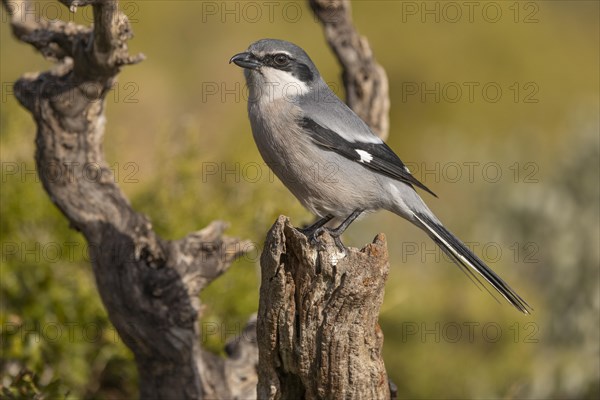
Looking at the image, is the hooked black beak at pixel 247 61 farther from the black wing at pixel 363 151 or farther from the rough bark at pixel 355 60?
the rough bark at pixel 355 60

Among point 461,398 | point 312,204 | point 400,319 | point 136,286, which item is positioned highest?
point 312,204

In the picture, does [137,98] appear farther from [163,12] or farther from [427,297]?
[427,297]

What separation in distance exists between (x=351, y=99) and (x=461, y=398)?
247cm

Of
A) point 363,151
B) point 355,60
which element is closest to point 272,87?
point 363,151

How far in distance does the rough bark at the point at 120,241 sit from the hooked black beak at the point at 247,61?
49 centimetres

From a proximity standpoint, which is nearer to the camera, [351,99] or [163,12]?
[351,99]

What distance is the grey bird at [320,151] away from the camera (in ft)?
12.8

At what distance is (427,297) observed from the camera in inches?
255

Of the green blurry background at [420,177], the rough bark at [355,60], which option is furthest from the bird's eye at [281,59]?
the green blurry background at [420,177]

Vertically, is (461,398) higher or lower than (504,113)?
lower

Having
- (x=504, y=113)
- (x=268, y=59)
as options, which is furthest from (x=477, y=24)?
(x=268, y=59)

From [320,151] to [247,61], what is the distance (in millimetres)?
595

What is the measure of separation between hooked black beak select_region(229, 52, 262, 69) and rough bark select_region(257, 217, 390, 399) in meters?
1.09

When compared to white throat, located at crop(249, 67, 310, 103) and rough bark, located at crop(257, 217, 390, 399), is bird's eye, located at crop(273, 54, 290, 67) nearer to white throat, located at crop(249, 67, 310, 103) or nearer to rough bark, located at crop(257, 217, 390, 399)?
white throat, located at crop(249, 67, 310, 103)
